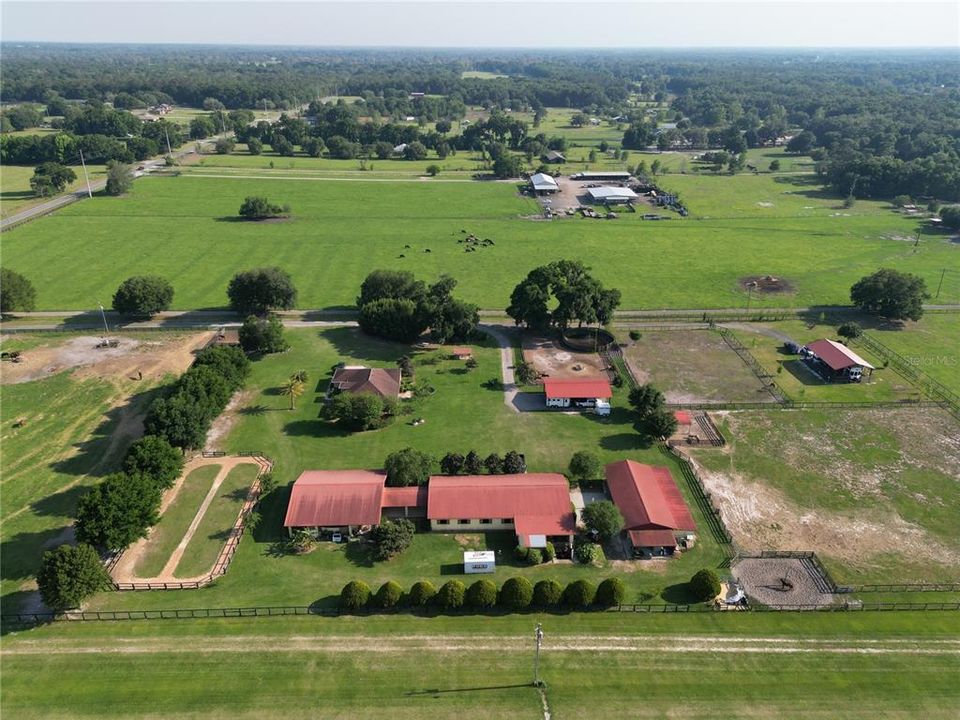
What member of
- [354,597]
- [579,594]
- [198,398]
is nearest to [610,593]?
[579,594]

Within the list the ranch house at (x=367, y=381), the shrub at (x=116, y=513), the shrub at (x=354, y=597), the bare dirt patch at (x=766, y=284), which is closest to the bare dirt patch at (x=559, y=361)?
the ranch house at (x=367, y=381)

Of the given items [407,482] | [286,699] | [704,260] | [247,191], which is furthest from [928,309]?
[247,191]

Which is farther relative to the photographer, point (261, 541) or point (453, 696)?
point (261, 541)

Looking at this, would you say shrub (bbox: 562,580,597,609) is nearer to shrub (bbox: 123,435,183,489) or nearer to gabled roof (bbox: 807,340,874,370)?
shrub (bbox: 123,435,183,489)

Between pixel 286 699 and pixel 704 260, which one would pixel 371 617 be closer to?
pixel 286 699

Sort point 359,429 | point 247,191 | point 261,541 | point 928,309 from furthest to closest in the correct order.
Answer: point 247,191
point 928,309
point 359,429
point 261,541

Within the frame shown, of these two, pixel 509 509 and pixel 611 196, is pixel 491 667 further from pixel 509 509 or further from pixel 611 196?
pixel 611 196
